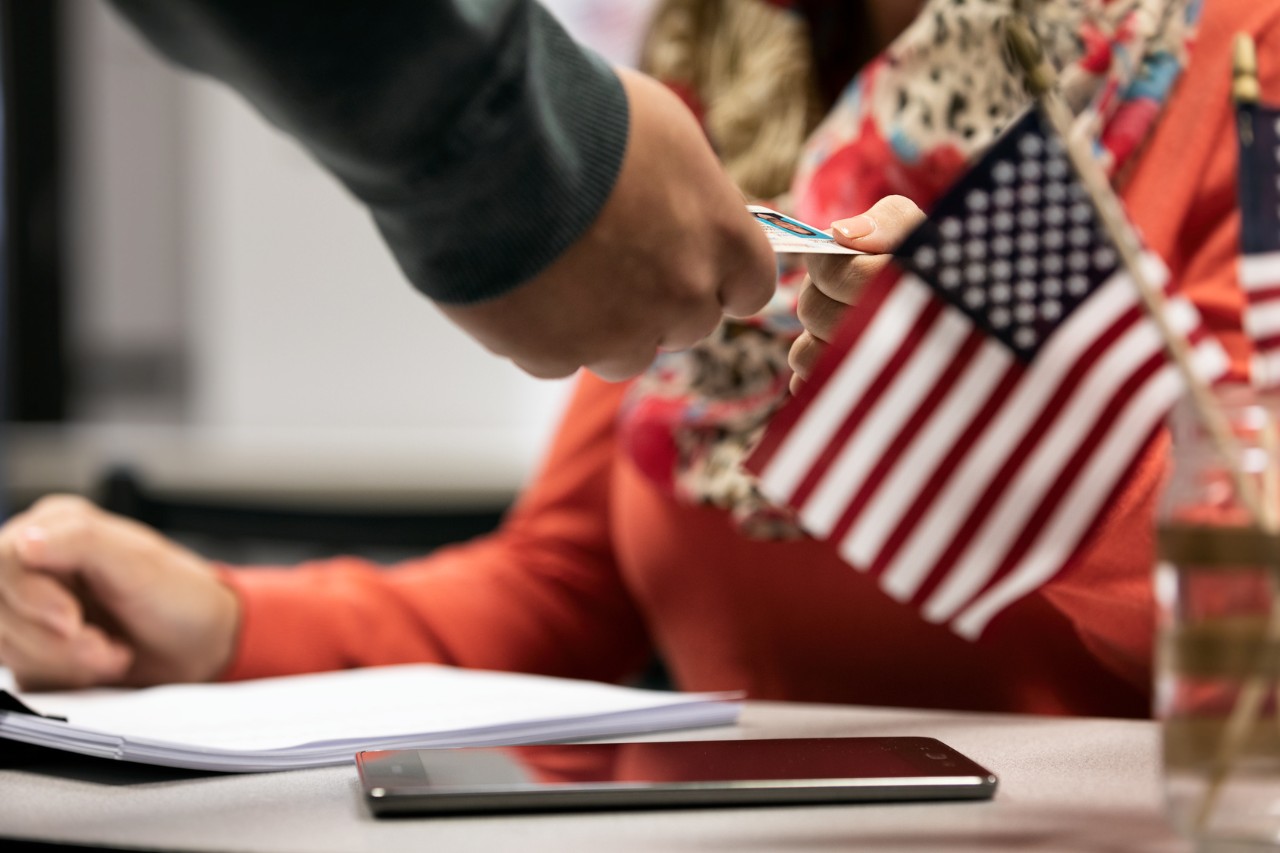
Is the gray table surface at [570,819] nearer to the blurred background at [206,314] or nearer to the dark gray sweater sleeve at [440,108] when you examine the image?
the dark gray sweater sleeve at [440,108]

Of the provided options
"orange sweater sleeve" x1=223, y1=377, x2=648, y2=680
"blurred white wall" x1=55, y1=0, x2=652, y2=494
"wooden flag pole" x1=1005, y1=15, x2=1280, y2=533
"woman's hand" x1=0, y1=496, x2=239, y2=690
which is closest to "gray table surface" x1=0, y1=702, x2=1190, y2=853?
"wooden flag pole" x1=1005, y1=15, x2=1280, y2=533

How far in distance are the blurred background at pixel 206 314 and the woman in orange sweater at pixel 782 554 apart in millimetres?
797

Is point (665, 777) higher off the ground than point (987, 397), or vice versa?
point (987, 397)

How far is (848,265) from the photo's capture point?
49cm

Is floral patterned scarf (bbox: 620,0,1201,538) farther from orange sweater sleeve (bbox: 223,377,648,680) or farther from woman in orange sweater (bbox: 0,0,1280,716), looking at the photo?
orange sweater sleeve (bbox: 223,377,648,680)

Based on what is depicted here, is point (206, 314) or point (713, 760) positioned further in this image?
point (206, 314)

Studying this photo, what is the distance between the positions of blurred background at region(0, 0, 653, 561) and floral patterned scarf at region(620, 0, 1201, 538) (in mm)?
895

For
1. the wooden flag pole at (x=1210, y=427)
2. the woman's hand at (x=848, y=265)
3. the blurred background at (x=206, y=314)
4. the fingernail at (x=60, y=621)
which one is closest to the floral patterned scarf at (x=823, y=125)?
the woman's hand at (x=848, y=265)

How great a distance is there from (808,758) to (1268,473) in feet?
0.67

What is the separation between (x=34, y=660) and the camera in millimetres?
731

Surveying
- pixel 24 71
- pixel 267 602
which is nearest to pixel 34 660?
pixel 267 602

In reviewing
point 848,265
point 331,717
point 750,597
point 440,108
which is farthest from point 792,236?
point 750,597

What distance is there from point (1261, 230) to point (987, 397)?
0.11 meters

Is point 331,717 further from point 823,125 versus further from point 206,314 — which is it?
point 206,314
